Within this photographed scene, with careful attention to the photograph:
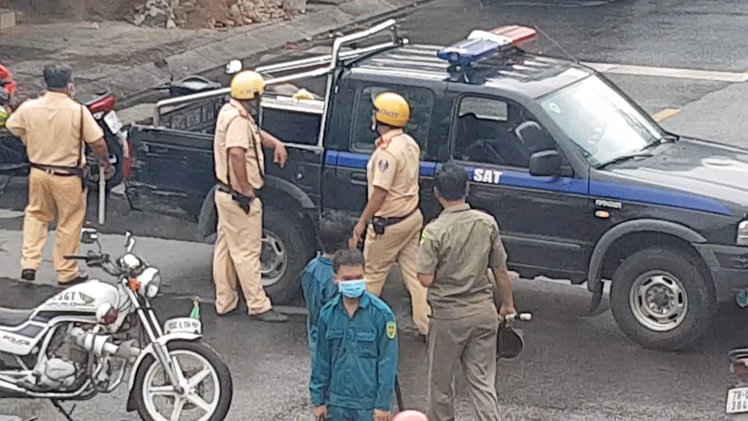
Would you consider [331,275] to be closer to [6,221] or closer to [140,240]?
[140,240]

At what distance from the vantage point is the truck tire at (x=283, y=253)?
32.9 feet

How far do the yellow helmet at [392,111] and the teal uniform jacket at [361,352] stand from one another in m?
2.67

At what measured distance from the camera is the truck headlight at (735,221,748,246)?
8656 mm


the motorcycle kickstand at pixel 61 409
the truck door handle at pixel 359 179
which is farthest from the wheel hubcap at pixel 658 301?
the motorcycle kickstand at pixel 61 409

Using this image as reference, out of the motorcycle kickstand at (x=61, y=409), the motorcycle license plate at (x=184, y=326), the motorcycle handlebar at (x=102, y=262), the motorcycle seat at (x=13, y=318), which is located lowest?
the motorcycle kickstand at (x=61, y=409)

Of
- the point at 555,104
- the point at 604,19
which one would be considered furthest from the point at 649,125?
the point at 604,19

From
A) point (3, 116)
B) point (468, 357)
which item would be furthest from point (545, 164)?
point (3, 116)

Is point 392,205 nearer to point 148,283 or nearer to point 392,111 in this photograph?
point 392,111

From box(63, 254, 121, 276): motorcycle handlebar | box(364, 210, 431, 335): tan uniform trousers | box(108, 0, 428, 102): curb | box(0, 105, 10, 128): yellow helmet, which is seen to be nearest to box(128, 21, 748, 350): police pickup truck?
box(364, 210, 431, 335): tan uniform trousers

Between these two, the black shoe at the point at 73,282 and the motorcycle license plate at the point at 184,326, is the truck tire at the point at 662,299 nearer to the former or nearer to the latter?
the motorcycle license plate at the point at 184,326

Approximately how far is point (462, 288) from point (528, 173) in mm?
2325

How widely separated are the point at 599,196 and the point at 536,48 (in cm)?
1293

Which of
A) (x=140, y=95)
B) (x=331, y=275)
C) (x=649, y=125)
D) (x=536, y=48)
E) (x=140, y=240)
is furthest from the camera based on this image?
(x=536, y=48)

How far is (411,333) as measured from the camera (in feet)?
31.1
